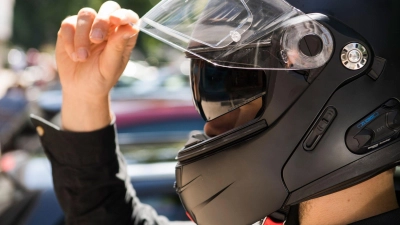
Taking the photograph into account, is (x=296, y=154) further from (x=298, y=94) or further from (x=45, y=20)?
(x=45, y=20)

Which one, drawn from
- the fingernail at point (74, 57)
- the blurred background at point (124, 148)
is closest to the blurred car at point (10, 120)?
the blurred background at point (124, 148)

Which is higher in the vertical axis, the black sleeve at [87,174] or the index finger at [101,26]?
the index finger at [101,26]

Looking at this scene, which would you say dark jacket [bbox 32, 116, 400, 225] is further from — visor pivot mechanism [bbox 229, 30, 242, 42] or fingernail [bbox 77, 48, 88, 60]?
visor pivot mechanism [bbox 229, 30, 242, 42]

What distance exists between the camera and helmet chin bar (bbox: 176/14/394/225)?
162 cm

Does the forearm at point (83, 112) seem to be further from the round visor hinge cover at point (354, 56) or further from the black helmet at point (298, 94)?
the round visor hinge cover at point (354, 56)

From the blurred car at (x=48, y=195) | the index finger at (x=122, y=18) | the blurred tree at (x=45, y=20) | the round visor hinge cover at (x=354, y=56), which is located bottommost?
the blurred tree at (x=45, y=20)

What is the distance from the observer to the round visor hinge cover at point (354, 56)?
1.61m

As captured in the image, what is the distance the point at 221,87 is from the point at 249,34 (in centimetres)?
20

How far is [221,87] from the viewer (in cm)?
179

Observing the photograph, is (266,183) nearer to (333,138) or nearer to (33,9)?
(333,138)

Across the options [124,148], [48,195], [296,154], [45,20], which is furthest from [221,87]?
[45,20]

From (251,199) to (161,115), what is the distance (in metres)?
3.10

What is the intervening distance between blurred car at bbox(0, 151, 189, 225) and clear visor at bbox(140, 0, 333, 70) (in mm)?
1829

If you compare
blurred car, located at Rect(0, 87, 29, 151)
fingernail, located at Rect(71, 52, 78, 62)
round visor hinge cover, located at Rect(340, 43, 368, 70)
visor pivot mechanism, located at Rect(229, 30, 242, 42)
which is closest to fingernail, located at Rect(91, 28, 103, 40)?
fingernail, located at Rect(71, 52, 78, 62)
